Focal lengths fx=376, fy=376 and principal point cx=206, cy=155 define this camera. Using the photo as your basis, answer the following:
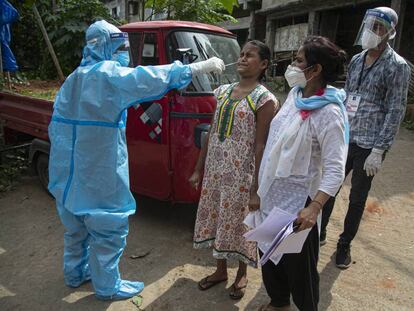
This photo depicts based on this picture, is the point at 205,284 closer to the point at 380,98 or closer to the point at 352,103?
the point at 352,103

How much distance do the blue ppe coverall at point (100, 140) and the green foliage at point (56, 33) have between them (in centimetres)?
552

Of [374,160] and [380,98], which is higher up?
[380,98]

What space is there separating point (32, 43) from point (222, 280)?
863 centimetres

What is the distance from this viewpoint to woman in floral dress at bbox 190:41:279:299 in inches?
93.0

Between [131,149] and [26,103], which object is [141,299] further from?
[26,103]

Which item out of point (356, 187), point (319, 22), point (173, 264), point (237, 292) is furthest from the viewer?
point (319, 22)

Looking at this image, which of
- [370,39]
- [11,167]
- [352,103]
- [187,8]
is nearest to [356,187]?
[352,103]

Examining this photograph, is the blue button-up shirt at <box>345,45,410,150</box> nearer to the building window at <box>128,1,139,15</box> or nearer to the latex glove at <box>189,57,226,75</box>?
the latex glove at <box>189,57,226,75</box>

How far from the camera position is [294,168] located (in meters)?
1.94

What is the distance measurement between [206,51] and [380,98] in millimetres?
1544

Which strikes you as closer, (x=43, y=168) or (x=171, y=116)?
(x=171, y=116)

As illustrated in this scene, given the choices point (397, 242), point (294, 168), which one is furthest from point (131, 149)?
point (397, 242)

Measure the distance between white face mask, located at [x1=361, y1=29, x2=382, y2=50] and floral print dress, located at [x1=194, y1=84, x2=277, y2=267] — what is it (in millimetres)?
989

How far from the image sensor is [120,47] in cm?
250
